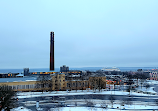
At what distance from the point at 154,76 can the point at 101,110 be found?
130276 mm

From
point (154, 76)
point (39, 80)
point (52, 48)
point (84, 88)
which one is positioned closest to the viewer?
point (39, 80)

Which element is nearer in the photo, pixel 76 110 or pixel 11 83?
pixel 76 110

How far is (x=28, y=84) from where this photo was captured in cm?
6775

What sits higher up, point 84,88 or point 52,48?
point 52,48

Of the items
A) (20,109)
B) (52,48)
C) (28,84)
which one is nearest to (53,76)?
(28,84)

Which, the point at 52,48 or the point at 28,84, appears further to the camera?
the point at 52,48

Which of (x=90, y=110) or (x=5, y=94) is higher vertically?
(x=5, y=94)

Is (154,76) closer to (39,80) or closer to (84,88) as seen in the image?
(84,88)

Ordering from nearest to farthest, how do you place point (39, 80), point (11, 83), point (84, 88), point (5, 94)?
point (5, 94), point (11, 83), point (39, 80), point (84, 88)

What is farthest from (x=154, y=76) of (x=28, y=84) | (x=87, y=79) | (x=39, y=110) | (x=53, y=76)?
(x=39, y=110)

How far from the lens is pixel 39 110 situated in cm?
3766

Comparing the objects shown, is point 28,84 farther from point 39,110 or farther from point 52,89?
point 39,110

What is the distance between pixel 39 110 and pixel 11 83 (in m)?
34.8

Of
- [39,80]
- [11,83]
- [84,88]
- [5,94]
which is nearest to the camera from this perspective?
[5,94]
